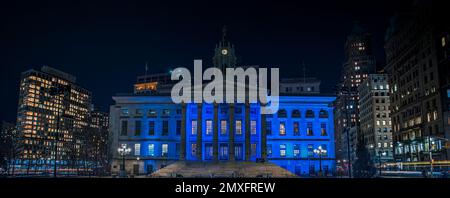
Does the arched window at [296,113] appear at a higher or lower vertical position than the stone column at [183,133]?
higher

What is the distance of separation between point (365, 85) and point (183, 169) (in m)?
106

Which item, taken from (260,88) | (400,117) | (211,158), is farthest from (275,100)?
(400,117)

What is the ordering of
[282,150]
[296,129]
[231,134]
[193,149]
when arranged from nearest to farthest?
[231,134]
[193,149]
[282,150]
[296,129]

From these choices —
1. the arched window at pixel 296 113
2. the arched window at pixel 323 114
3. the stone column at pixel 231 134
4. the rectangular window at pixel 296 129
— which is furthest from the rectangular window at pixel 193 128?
the arched window at pixel 323 114

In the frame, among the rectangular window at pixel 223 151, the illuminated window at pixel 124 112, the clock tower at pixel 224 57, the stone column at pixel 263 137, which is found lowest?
the rectangular window at pixel 223 151

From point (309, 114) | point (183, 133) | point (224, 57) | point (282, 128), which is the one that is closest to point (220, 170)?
point (183, 133)

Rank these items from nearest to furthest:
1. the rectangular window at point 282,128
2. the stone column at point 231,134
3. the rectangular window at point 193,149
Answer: the stone column at point 231,134 → the rectangular window at point 193,149 → the rectangular window at point 282,128

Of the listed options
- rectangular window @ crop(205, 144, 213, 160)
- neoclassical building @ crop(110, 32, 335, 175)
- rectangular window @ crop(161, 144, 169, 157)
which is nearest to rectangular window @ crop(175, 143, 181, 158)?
neoclassical building @ crop(110, 32, 335, 175)

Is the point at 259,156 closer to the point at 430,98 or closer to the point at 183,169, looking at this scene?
the point at 183,169

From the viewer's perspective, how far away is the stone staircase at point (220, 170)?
2724 inches

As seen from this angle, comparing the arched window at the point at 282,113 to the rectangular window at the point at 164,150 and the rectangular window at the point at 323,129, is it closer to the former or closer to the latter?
the rectangular window at the point at 323,129

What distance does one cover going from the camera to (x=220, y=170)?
72312 millimetres

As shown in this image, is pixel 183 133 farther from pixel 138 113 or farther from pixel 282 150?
pixel 282 150
